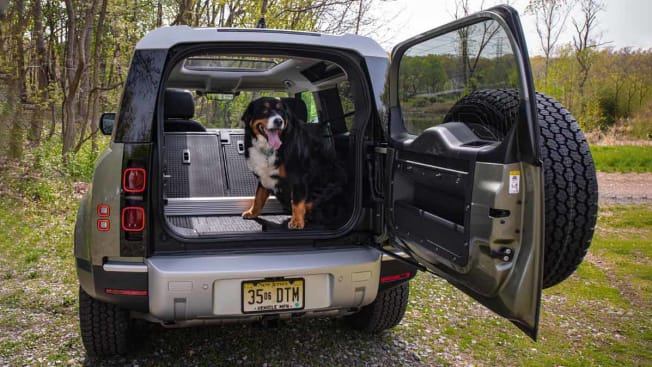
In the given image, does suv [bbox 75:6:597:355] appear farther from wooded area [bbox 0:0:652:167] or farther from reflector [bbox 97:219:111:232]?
wooded area [bbox 0:0:652:167]

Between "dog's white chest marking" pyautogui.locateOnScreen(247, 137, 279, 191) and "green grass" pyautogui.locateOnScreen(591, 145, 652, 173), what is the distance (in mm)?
15573

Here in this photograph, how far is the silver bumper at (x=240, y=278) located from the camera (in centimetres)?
273

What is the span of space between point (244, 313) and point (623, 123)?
30182mm

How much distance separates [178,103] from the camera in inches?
191

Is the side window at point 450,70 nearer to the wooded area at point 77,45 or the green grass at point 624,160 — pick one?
the wooded area at point 77,45

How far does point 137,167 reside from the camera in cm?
279

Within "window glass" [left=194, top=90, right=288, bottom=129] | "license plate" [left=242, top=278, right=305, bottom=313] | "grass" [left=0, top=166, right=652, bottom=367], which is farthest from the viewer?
"window glass" [left=194, top=90, right=288, bottom=129]

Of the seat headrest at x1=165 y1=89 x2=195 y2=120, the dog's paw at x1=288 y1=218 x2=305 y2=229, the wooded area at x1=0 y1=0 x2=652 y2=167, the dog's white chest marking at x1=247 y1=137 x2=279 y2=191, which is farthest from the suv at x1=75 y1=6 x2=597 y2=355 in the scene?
the wooded area at x1=0 y1=0 x2=652 y2=167

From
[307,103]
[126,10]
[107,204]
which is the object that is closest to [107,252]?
[107,204]

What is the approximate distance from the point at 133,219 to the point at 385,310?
1836mm

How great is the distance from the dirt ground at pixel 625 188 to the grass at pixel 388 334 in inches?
261

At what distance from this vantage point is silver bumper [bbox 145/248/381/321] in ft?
8.97

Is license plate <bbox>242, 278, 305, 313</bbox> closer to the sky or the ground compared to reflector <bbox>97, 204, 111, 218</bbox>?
closer to the ground

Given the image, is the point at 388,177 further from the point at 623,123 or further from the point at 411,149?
the point at 623,123
